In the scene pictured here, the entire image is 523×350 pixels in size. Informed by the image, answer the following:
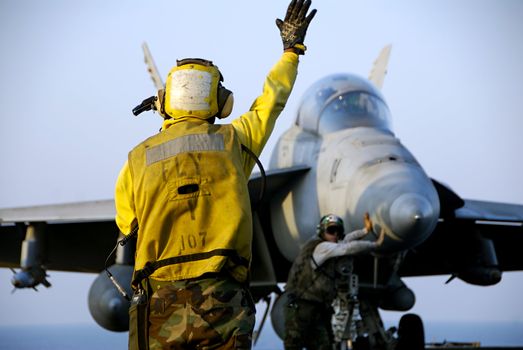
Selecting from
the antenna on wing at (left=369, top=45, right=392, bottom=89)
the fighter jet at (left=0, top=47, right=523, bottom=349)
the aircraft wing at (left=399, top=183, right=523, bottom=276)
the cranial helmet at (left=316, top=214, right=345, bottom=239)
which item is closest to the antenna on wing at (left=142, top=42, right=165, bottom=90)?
the fighter jet at (left=0, top=47, right=523, bottom=349)

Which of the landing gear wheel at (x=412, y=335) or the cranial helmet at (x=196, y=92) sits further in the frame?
the landing gear wheel at (x=412, y=335)

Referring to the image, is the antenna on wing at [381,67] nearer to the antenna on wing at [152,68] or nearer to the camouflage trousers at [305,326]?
the antenna on wing at [152,68]

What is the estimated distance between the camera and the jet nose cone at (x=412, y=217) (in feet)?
26.4

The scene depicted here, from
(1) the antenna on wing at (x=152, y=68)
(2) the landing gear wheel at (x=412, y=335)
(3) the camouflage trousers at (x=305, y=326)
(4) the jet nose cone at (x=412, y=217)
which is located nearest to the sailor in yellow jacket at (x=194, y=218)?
(4) the jet nose cone at (x=412, y=217)

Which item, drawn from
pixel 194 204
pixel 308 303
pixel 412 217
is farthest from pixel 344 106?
pixel 194 204

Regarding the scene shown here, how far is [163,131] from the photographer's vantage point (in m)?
3.77

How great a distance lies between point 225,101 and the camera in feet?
12.4

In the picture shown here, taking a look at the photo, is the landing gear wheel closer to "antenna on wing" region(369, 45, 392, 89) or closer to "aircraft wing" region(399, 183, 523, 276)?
"aircraft wing" region(399, 183, 523, 276)

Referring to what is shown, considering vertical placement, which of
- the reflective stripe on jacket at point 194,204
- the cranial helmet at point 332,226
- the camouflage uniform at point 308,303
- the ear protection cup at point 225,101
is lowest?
the camouflage uniform at point 308,303

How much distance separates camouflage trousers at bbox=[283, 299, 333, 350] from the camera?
27.3 ft

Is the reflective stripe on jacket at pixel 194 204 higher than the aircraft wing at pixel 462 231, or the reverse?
the reflective stripe on jacket at pixel 194 204

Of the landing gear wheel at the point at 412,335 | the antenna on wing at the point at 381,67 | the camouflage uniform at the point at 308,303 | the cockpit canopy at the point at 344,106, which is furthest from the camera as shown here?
the antenna on wing at the point at 381,67

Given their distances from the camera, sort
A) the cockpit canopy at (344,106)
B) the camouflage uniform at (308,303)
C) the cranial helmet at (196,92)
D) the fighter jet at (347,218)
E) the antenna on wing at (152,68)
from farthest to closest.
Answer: the antenna on wing at (152,68), the cockpit canopy at (344,106), the fighter jet at (347,218), the camouflage uniform at (308,303), the cranial helmet at (196,92)

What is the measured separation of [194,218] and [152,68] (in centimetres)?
1115
